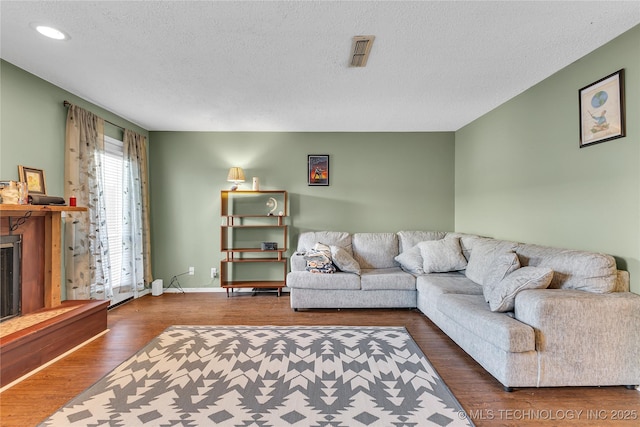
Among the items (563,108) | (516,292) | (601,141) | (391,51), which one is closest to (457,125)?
(563,108)

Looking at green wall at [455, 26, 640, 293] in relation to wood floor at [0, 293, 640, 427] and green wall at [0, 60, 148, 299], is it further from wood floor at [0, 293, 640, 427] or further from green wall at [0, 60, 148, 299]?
green wall at [0, 60, 148, 299]

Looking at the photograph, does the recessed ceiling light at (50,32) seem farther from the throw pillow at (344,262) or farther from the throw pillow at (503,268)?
the throw pillow at (503,268)

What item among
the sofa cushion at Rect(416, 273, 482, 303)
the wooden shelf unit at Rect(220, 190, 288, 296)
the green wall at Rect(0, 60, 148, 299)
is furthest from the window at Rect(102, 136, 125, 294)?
the sofa cushion at Rect(416, 273, 482, 303)

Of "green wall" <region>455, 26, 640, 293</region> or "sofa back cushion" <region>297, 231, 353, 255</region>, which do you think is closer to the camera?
"green wall" <region>455, 26, 640, 293</region>

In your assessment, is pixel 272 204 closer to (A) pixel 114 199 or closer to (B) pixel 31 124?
(A) pixel 114 199

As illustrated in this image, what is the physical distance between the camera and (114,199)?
402 centimetres

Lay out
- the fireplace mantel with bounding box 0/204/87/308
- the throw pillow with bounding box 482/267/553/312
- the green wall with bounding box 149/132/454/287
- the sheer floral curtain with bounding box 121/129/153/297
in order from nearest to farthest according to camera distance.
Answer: the throw pillow with bounding box 482/267/553/312, the fireplace mantel with bounding box 0/204/87/308, the sheer floral curtain with bounding box 121/129/153/297, the green wall with bounding box 149/132/454/287

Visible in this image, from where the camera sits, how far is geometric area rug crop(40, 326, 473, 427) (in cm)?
181

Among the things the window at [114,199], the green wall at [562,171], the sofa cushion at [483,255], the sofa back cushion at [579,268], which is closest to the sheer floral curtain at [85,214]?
the window at [114,199]

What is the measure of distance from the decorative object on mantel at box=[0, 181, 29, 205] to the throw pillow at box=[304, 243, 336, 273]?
111 inches

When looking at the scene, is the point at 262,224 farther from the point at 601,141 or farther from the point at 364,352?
the point at 601,141

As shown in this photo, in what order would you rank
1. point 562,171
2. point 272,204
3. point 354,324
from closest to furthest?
1. point 562,171
2. point 354,324
3. point 272,204

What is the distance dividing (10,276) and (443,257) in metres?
4.41

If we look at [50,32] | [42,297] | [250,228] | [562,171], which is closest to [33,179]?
[42,297]
